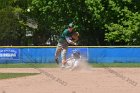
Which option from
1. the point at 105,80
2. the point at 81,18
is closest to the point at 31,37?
the point at 81,18

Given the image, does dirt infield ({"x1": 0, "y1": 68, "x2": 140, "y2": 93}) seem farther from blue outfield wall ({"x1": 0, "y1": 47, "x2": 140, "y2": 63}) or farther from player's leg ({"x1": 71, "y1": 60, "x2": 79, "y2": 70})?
blue outfield wall ({"x1": 0, "y1": 47, "x2": 140, "y2": 63})

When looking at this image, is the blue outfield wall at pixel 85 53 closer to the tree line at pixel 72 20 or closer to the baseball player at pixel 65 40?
the baseball player at pixel 65 40

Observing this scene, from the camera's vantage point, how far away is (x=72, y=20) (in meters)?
48.7

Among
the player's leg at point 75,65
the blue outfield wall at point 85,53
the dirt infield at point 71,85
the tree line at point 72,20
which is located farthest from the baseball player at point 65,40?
the tree line at point 72,20

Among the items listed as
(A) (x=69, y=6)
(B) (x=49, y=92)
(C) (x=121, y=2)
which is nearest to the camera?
(B) (x=49, y=92)

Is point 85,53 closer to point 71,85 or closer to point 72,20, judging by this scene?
point 71,85

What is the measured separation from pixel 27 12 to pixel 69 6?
11.8 m

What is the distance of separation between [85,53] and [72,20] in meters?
18.3

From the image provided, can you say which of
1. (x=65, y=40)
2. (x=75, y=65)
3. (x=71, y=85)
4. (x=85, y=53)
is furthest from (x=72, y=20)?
(x=71, y=85)

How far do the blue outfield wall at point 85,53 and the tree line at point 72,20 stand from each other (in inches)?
412

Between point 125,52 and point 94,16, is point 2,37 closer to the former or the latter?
point 94,16

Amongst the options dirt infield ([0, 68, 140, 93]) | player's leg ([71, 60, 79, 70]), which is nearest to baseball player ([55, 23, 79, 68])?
player's leg ([71, 60, 79, 70])

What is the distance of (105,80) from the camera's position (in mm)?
14672

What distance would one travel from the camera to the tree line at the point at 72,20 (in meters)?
42.8
